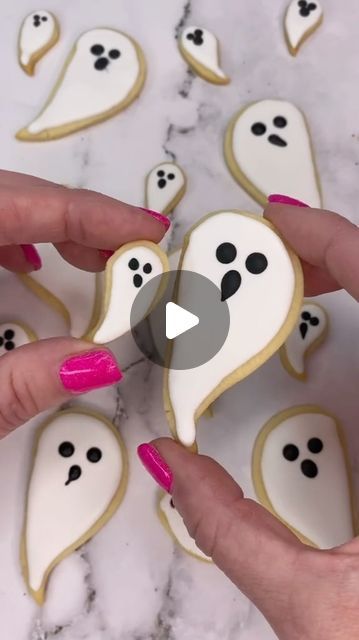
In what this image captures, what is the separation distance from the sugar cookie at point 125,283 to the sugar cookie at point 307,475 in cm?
20

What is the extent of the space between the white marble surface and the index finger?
0.45 ft

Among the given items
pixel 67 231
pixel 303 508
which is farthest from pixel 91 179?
pixel 303 508

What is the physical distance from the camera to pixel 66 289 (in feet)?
2.33

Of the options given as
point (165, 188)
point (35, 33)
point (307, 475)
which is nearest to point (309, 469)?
point (307, 475)

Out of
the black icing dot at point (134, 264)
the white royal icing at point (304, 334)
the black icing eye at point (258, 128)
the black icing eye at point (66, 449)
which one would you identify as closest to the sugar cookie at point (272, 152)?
the black icing eye at point (258, 128)

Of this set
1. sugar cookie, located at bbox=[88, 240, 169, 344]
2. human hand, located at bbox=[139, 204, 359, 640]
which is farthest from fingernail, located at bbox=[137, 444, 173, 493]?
sugar cookie, located at bbox=[88, 240, 169, 344]

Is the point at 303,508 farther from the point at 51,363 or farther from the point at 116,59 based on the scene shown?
the point at 116,59

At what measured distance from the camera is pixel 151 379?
0.69 meters

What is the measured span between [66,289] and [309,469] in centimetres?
32

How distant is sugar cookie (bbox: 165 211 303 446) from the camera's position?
0.53 meters

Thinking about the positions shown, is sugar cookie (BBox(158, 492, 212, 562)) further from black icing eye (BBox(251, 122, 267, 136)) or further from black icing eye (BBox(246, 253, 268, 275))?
black icing eye (BBox(251, 122, 267, 136))

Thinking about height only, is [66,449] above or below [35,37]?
below
